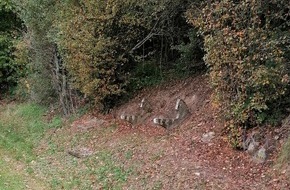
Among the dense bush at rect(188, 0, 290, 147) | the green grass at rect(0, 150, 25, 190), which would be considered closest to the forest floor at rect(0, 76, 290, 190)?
the green grass at rect(0, 150, 25, 190)

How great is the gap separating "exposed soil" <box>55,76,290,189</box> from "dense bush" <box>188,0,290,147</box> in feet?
2.45

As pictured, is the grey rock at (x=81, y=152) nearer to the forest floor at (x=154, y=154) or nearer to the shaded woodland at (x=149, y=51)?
the forest floor at (x=154, y=154)

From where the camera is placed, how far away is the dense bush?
8.20m

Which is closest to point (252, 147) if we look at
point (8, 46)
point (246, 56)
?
point (246, 56)

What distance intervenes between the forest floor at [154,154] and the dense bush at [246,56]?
2.70ft

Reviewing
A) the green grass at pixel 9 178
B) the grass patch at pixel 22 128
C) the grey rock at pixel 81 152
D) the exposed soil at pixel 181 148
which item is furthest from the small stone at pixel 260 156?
the grass patch at pixel 22 128

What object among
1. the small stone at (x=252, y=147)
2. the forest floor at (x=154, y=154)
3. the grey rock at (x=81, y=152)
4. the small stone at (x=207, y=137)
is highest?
the small stone at (x=252, y=147)

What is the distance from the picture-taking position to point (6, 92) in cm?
2345

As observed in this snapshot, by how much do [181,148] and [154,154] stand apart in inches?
26.9

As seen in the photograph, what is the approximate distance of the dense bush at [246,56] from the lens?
820 centimetres

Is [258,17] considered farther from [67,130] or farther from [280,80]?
[67,130]

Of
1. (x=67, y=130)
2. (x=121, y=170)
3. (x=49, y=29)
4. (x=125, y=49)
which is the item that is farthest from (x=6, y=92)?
(x=121, y=170)

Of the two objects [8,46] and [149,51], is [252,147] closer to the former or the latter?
[149,51]

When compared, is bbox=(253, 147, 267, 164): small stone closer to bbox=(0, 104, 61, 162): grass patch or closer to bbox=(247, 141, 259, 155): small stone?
bbox=(247, 141, 259, 155): small stone
